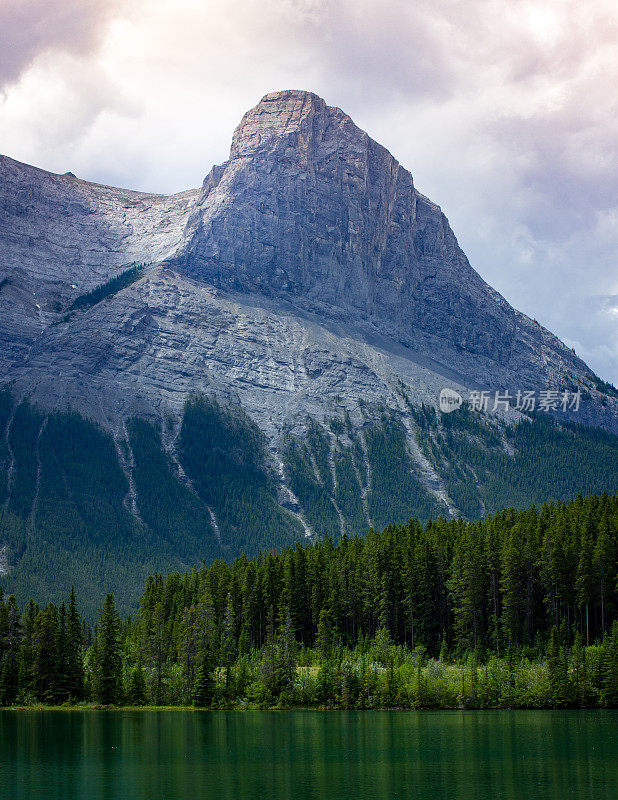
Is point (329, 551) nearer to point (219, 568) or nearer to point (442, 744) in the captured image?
point (219, 568)

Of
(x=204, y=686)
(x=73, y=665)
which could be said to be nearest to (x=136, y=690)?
(x=73, y=665)

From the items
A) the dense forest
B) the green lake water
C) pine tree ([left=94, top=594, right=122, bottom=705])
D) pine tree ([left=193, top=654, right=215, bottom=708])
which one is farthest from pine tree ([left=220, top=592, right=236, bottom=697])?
the green lake water

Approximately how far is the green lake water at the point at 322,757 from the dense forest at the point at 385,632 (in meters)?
8.31

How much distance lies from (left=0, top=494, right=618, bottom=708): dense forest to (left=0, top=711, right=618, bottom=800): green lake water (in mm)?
8309

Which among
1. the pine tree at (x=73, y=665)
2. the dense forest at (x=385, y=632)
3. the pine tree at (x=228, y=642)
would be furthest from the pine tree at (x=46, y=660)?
the pine tree at (x=228, y=642)

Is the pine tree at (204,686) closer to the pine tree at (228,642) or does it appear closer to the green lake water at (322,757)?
the pine tree at (228,642)

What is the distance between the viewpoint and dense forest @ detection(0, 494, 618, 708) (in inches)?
4754

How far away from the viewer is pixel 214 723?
110m

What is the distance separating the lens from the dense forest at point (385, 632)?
121 meters

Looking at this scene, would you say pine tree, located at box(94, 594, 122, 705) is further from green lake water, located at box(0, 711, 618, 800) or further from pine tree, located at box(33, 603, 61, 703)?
green lake water, located at box(0, 711, 618, 800)

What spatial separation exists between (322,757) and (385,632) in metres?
56.4

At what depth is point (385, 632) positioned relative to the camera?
5349 inches

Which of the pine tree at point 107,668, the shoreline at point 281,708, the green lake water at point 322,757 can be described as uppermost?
the pine tree at point 107,668

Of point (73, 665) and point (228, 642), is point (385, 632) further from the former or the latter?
point (73, 665)
